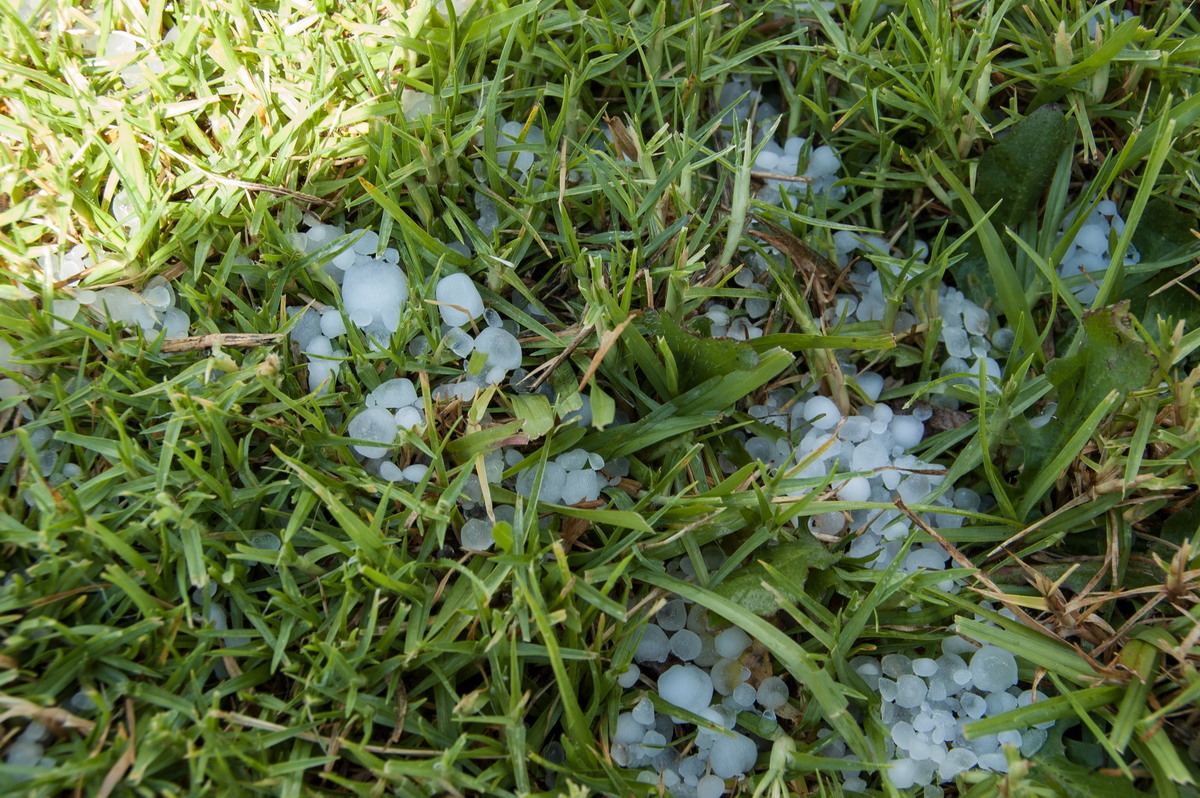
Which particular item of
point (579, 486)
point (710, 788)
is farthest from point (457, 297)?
point (710, 788)

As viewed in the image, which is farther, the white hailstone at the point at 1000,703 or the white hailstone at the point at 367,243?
the white hailstone at the point at 367,243

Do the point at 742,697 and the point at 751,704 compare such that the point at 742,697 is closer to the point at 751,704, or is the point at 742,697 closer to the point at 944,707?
the point at 751,704

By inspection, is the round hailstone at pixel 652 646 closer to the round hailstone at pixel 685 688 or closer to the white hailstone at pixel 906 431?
the round hailstone at pixel 685 688

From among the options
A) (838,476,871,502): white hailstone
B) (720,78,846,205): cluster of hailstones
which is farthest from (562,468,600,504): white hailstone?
(720,78,846,205): cluster of hailstones

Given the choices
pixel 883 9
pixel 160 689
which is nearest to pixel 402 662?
pixel 160 689

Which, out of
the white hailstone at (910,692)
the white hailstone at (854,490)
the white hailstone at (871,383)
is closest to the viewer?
the white hailstone at (910,692)

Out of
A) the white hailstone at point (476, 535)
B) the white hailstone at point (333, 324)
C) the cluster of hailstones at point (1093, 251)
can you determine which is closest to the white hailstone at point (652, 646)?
the white hailstone at point (476, 535)

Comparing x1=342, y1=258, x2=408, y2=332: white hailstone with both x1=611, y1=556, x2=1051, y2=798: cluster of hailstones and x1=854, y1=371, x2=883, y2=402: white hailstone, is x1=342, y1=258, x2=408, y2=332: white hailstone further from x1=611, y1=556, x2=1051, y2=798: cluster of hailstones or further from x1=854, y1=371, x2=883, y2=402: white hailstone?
x1=854, y1=371, x2=883, y2=402: white hailstone

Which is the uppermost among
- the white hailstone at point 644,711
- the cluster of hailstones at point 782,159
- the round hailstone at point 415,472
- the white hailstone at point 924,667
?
the cluster of hailstones at point 782,159
